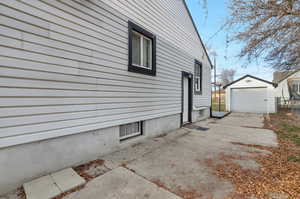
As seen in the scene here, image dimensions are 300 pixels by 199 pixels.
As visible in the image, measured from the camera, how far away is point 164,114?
549 cm

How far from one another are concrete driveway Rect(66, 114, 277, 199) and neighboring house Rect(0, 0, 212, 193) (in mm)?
670

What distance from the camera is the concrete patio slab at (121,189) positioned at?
6.49 feet

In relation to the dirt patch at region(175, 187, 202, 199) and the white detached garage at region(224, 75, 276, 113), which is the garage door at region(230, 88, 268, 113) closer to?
the white detached garage at region(224, 75, 276, 113)

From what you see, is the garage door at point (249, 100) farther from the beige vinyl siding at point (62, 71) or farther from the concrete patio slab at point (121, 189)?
the concrete patio slab at point (121, 189)

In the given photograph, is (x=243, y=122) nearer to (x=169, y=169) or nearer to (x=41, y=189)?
(x=169, y=169)

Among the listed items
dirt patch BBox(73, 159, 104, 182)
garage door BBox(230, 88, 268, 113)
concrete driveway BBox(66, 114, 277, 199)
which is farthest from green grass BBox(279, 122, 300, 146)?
garage door BBox(230, 88, 268, 113)

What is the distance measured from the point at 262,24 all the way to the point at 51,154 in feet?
23.3

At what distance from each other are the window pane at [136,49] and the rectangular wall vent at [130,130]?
199 cm

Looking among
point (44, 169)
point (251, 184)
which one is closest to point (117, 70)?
point (44, 169)

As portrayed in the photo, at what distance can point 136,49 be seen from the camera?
14.3 feet

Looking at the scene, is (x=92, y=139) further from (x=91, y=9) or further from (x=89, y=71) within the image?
(x=91, y=9)

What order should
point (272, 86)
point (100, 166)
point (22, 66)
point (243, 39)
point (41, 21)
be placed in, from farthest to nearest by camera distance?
point (272, 86), point (243, 39), point (100, 166), point (41, 21), point (22, 66)

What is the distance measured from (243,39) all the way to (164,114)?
14.0ft

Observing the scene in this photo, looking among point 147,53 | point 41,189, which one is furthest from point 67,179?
point 147,53
